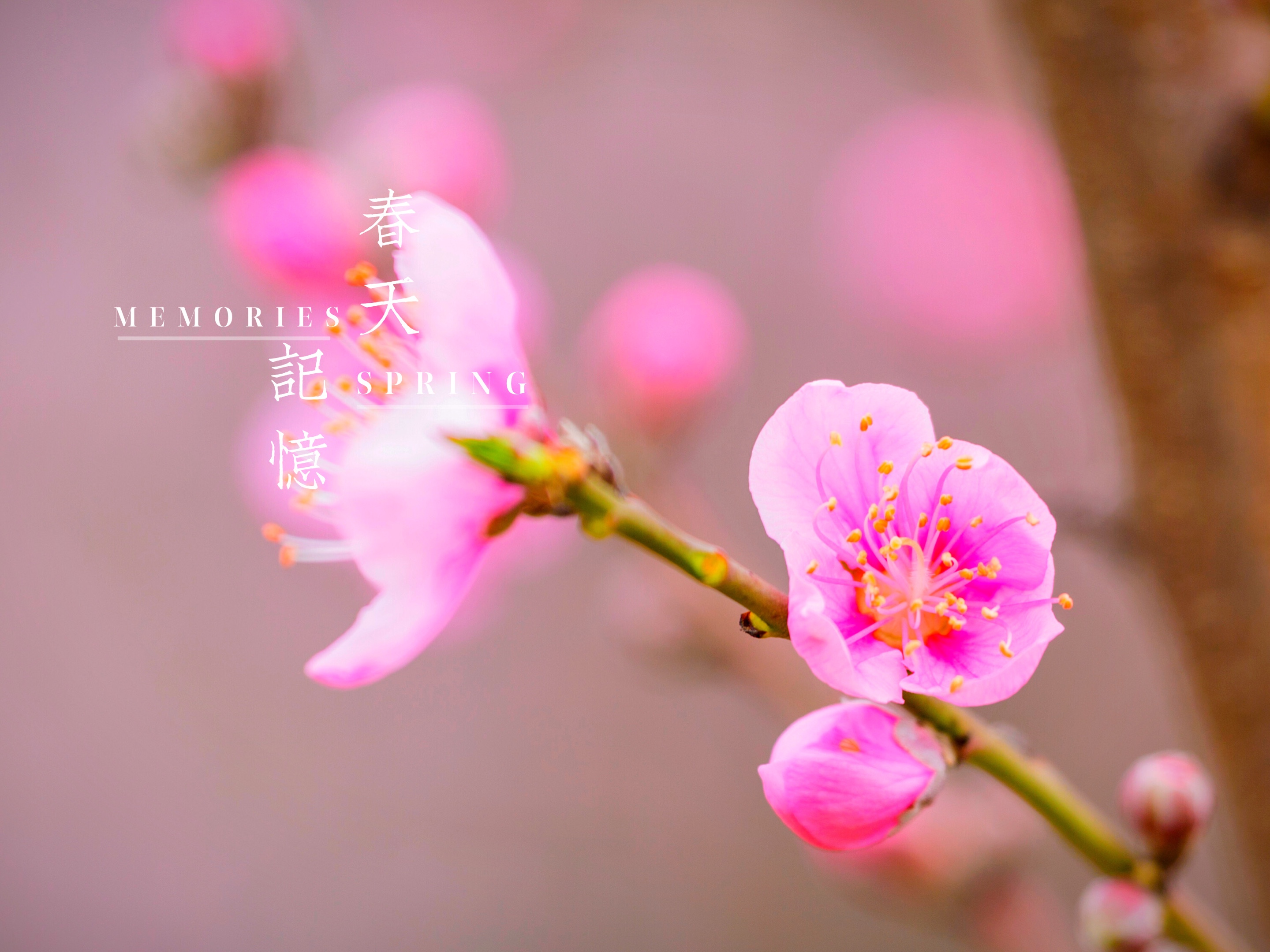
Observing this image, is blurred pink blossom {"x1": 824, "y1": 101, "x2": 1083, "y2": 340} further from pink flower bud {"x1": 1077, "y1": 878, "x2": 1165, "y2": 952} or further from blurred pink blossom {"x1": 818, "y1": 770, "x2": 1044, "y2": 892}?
pink flower bud {"x1": 1077, "y1": 878, "x2": 1165, "y2": 952}

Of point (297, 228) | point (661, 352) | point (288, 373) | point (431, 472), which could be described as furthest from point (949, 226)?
point (431, 472)

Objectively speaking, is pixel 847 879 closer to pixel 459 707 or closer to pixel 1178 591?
pixel 1178 591

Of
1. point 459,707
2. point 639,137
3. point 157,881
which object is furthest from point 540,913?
point 639,137

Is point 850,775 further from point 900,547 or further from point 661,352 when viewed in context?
point 661,352

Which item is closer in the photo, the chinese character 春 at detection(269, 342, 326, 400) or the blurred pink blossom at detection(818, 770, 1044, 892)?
the chinese character 春 at detection(269, 342, 326, 400)

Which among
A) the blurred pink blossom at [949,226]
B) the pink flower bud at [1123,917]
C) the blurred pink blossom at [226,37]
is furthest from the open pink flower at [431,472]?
the blurred pink blossom at [949,226]

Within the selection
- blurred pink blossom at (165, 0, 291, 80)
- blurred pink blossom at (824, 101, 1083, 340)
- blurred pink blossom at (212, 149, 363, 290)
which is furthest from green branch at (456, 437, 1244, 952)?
blurred pink blossom at (824, 101, 1083, 340)
